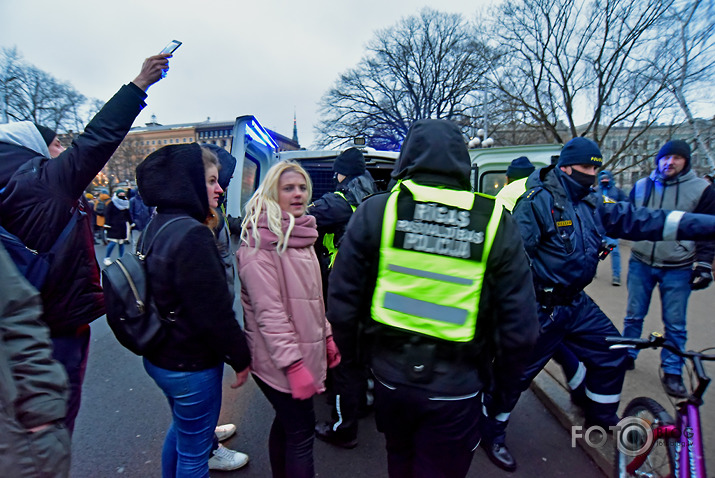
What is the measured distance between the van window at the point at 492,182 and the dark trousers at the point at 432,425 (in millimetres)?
5638

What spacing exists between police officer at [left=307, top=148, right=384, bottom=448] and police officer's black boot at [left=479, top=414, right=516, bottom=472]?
0.93 m

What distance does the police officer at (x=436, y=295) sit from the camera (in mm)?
1549

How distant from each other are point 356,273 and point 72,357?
1.49 metres

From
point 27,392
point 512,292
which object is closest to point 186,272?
point 27,392

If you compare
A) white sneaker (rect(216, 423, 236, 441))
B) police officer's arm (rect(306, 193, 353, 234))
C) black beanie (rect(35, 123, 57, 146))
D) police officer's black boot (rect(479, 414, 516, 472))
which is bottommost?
white sneaker (rect(216, 423, 236, 441))

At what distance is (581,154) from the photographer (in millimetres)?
2555

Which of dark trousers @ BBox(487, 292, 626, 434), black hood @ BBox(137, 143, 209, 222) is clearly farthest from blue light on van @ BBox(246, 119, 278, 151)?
dark trousers @ BBox(487, 292, 626, 434)

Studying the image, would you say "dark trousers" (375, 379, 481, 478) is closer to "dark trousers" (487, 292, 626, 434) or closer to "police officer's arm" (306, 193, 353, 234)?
"dark trousers" (487, 292, 626, 434)

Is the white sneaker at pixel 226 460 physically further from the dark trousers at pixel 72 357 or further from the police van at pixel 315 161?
the police van at pixel 315 161

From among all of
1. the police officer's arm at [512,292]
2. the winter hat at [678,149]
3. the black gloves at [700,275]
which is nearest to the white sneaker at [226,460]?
the police officer's arm at [512,292]

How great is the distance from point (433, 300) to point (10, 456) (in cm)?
136

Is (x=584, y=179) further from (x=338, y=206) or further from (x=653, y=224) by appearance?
(x=338, y=206)

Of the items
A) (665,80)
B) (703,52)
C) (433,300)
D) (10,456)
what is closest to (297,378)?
(433,300)

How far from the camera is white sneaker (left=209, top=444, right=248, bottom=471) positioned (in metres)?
2.65
